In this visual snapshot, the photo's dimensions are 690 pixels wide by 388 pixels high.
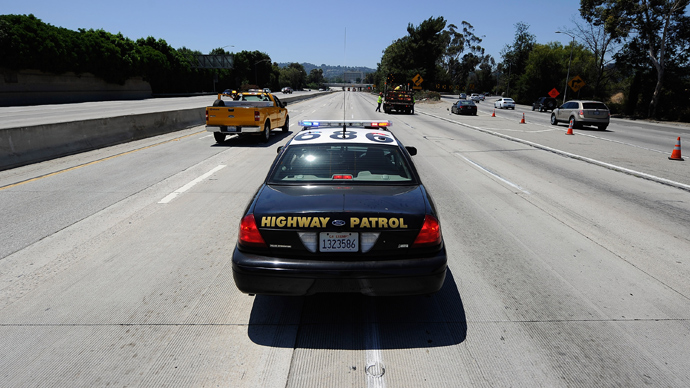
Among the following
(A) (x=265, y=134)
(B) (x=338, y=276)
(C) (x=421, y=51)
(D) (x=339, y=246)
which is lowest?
(A) (x=265, y=134)

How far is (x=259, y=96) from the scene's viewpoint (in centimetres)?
1867

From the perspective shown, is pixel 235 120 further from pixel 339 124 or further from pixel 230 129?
pixel 339 124

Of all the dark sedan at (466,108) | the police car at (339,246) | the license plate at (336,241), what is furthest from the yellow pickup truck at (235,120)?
the dark sedan at (466,108)

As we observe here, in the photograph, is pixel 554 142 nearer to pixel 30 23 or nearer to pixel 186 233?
pixel 186 233

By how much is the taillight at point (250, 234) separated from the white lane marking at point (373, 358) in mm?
1126

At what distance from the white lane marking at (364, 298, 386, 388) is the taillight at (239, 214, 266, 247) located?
1126mm

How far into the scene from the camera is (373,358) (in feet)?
11.0

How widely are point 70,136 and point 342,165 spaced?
39.1ft

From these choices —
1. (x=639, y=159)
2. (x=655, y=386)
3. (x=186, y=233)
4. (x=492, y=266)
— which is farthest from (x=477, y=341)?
(x=639, y=159)

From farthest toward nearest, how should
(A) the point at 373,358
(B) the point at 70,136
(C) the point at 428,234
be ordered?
(B) the point at 70,136, (C) the point at 428,234, (A) the point at 373,358

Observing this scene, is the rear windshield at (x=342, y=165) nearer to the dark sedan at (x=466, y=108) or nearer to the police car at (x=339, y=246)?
the police car at (x=339, y=246)

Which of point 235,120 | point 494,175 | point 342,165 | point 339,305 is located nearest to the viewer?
point 339,305

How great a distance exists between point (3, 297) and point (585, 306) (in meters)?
5.44

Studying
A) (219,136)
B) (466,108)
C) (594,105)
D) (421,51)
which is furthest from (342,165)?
(421,51)
